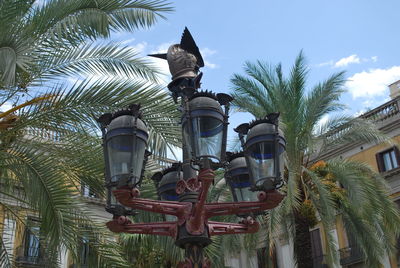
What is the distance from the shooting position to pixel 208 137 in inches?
212

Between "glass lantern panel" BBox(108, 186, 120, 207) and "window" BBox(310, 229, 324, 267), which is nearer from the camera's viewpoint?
"glass lantern panel" BBox(108, 186, 120, 207)

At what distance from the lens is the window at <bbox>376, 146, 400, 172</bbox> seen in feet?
90.7

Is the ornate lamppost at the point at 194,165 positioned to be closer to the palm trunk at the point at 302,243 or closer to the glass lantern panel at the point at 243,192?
the glass lantern panel at the point at 243,192

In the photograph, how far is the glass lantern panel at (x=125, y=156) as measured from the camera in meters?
5.47

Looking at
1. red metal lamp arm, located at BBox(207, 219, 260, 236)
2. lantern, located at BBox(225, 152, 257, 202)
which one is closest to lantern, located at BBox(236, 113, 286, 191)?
red metal lamp arm, located at BBox(207, 219, 260, 236)

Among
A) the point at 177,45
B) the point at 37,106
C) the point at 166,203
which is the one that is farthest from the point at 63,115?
the point at 166,203

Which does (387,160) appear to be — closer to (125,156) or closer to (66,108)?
(66,108)

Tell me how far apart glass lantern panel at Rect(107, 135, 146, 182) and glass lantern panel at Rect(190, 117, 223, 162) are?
22.0 inches

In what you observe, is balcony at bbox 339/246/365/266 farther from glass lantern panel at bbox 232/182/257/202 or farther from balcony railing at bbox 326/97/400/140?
glass lantern panel at bbox 232/182/257/202

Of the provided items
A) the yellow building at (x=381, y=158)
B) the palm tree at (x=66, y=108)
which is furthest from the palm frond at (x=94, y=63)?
the yellow building at (x=381, y=158)

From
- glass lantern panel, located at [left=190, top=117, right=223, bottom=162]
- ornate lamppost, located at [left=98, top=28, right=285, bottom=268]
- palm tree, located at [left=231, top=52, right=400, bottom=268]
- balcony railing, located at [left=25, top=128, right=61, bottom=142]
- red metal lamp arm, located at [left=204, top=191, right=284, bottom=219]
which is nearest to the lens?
glass lantern panel, located at [left=190, top=117, right=223, bottom=162]

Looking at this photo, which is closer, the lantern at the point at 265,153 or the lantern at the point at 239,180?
the lantern at the point at 265,153

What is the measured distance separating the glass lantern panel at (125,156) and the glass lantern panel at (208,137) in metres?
0.56

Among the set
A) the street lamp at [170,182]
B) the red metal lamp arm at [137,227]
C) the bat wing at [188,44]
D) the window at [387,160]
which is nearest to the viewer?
the red metal lamp arm at [137,227]
